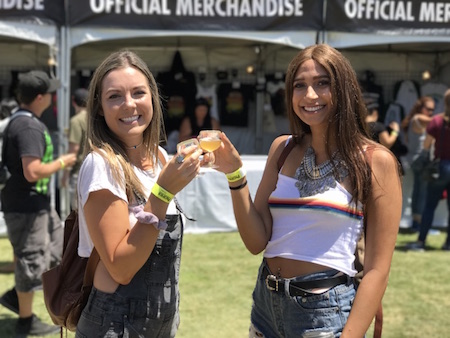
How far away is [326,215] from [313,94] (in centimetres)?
44

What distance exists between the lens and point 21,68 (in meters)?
10.3

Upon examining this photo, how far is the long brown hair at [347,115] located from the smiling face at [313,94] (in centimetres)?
2

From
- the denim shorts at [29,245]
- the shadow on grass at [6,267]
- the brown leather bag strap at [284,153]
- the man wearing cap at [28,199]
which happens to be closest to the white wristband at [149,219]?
the brown leather bag strap at [284,153]

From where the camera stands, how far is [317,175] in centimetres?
220

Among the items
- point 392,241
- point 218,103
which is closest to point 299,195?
point 392,241

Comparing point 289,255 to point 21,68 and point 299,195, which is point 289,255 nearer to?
point 299,195

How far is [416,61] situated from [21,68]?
286 inches

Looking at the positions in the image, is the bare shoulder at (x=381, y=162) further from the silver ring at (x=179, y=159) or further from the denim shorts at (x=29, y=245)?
the denim shorts at (x=29, y=245)

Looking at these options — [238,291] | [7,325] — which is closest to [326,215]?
[7,325]

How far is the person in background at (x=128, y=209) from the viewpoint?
Result: 1.92 metres

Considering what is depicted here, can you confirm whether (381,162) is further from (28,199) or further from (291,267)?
(28,199)

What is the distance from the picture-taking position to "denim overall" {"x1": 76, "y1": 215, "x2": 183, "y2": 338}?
6.70ft

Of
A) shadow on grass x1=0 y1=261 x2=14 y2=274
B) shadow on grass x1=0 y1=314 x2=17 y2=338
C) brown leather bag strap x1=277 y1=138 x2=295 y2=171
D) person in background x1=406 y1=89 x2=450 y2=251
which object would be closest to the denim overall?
brown leather bag strap x1=277 y1=138 x2=295 y2=171

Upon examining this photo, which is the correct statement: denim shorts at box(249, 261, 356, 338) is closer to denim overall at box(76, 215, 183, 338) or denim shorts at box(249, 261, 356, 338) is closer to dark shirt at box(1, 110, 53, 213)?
denim overall at box(76, 215, 183, 338)
